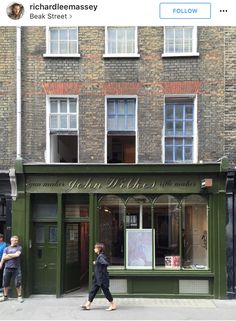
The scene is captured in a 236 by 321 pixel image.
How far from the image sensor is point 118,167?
14.1 metres

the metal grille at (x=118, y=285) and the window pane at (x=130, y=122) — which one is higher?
the window pane at (x=130, y=122)

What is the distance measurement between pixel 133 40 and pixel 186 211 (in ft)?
16.6

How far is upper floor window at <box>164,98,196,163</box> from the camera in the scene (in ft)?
48.0

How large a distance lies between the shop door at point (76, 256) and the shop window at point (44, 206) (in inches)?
23.8

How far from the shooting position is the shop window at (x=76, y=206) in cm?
1477

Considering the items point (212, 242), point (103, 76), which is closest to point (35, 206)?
point (103, 76)

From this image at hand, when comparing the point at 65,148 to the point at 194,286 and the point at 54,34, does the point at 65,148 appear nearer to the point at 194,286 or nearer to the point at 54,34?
the point at 54,34

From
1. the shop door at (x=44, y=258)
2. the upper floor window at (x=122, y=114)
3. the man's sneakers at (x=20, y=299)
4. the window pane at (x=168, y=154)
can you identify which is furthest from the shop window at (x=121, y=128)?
the man's sneakers at (x=20, y=299)

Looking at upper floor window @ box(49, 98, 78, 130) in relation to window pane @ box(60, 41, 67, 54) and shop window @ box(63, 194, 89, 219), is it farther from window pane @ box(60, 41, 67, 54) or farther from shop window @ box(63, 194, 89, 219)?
shop window @ box(63, 194, 89, 219)

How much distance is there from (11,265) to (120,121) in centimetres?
497

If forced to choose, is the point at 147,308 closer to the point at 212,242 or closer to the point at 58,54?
the point at 212,242
